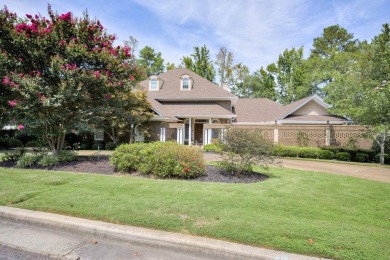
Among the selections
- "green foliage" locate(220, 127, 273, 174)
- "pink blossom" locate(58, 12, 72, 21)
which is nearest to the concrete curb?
"green foliage" locate(220, 127, 273, 174)

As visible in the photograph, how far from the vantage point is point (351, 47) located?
4053cm

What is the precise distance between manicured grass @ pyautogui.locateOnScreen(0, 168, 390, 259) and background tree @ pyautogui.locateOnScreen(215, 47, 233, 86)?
124 feet

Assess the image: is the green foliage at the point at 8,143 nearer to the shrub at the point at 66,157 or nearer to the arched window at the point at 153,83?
the arched window at the point at 153,83

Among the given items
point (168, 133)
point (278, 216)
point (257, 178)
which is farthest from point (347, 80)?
point (278, 216)

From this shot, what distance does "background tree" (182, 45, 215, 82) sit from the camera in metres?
41.2

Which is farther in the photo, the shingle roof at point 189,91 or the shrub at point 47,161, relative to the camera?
the shingle roof at point 189,91

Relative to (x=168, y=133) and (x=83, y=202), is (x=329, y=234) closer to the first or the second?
(x=83, y=202)

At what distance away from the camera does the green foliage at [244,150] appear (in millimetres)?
7727

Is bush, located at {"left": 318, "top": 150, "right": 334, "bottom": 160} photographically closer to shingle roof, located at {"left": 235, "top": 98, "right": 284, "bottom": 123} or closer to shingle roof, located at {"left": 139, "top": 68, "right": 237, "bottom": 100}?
shingle roof, located at {"left": 139, "top": 68, "right": 237, "bottom": 100}

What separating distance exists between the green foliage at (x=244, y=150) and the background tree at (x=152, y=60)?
44.4 m

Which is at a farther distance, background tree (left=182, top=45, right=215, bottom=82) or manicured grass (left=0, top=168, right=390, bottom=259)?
background tree (left=182, top=45, right=215, bottom=82)

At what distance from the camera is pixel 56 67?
9.12 meters

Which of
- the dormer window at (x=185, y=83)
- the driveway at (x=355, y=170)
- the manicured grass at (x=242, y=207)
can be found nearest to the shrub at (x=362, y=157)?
the driveway at (x=355, y=170)

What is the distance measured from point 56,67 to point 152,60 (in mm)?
44331
